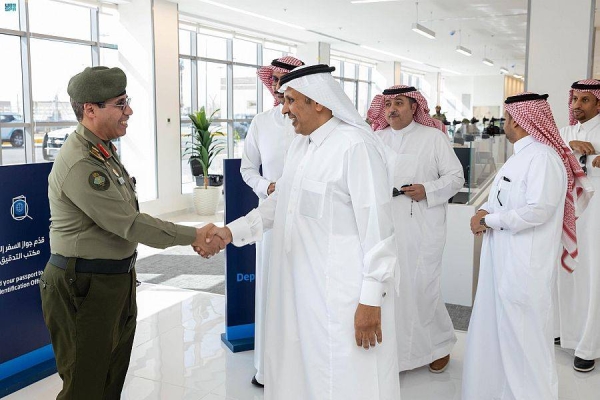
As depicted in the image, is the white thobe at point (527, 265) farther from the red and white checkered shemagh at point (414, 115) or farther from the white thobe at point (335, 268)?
the white thobe at point (335, 268)

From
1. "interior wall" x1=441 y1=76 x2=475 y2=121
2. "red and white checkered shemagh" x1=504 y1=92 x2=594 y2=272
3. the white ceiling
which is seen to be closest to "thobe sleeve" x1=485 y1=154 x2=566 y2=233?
"red and white checkered shemagh" x1=504 y1=92 x2=594 y2=272

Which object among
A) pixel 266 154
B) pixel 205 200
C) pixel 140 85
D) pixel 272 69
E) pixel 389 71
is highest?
pixel 389 71

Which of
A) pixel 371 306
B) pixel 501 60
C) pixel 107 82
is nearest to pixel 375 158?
pixel 371 306

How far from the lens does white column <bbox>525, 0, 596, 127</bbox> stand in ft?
18.9

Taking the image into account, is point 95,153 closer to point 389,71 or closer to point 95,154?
point 95,154

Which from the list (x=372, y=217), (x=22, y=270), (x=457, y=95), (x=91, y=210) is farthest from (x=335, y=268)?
(x=457, y=95)

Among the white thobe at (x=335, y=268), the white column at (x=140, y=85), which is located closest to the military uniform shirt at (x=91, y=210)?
the white thobe at (x=335, y=268)

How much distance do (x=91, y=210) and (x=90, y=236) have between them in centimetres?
13

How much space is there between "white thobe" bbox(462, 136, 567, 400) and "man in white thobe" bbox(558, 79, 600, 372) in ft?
3.47

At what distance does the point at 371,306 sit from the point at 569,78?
16.0 ft

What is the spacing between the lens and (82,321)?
2.17 metres

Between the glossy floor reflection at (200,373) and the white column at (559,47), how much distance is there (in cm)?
309

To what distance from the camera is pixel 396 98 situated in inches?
133

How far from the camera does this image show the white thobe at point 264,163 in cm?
320
